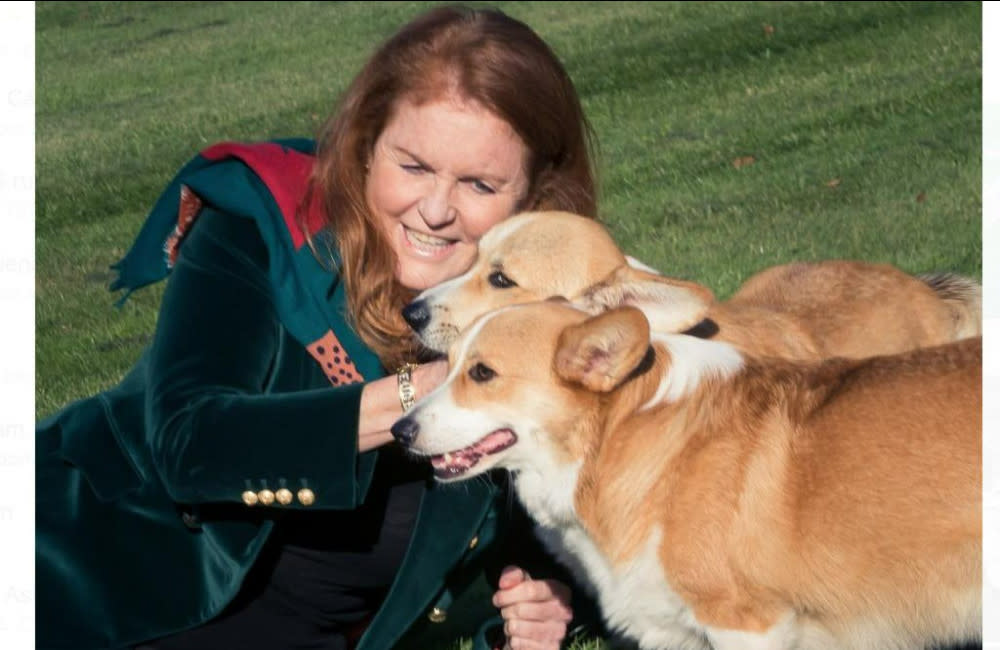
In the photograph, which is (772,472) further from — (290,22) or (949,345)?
(290,22)

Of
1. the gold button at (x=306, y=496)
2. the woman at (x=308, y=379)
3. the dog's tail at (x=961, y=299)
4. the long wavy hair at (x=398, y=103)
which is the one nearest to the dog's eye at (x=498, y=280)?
the woman at (x=308, y=379)

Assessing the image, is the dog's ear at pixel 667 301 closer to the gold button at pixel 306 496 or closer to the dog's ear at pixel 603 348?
the dog's ear at pixel 603 348

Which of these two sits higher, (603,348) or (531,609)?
(603,348)

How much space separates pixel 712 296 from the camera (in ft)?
13.0

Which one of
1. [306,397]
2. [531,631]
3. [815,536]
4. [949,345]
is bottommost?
[531,631]

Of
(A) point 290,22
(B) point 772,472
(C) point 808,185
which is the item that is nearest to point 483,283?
(B) point 772,472

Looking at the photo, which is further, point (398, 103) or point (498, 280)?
point (498, 280)

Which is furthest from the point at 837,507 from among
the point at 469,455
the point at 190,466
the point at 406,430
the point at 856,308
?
the point at 856,308

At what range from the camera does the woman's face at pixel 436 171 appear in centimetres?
370

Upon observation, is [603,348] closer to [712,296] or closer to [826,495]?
[826,495]

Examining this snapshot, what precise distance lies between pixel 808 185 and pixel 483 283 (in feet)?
16.1

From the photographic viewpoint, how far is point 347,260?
11.8 ft

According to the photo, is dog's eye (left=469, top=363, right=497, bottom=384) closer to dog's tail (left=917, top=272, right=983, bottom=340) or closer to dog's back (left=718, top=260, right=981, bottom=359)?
dog's back (left=718, top=260, right=981, bottom=359)

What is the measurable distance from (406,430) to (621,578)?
2.21 ft
